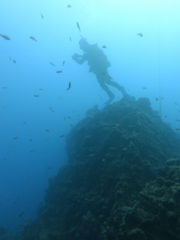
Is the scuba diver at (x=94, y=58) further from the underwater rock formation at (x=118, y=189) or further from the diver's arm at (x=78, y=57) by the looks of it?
the underwater rock formation at (x=118, y=189)

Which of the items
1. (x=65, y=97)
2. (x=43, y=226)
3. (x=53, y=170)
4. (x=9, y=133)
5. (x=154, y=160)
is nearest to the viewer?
(x=154, y=160)

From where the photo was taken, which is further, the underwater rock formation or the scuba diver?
the scuba diver

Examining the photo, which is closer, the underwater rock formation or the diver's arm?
the underwater rock formation

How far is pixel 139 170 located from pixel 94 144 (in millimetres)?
4283

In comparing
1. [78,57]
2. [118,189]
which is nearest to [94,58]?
[78,57]

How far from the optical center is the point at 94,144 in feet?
38.0

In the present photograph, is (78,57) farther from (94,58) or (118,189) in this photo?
(118,189)

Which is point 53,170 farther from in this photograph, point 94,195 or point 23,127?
Result: point 23,127

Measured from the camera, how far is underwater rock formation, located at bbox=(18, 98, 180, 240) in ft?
14.1

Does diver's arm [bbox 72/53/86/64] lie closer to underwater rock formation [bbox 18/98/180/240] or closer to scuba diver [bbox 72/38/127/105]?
scuba diver [bbox 72/38/127/105]

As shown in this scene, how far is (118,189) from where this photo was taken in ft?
22.3

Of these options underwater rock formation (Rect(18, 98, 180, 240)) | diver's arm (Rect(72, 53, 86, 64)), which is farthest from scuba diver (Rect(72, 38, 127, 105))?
underwater rock formation (Rect(18, 98, 180, 240))

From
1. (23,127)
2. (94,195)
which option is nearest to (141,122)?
(94,195)

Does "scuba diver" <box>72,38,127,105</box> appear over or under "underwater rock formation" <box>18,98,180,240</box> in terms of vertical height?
over
